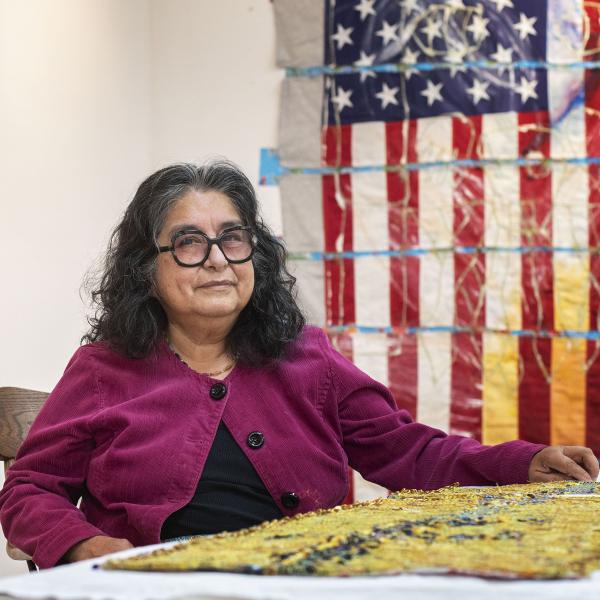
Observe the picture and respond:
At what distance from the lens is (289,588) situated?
35.6 inches

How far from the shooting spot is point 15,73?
3.05m

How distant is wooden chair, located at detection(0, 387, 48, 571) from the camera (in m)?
2.19

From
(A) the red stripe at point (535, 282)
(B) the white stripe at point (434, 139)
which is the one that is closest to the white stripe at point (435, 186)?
(B) the white stripe at point (434, 139)

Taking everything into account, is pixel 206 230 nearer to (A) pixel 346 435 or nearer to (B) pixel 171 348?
(B) pixel 171 348

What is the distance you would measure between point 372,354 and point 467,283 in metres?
0.46

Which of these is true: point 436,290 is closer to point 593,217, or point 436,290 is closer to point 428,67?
point 593,217

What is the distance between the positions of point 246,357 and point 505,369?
1937 mm

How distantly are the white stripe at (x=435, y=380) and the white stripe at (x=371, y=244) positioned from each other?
0.65 ft

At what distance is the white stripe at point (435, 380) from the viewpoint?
12.3ft

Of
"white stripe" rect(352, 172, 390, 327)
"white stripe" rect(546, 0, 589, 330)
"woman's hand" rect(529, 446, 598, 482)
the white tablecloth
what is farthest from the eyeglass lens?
"white stripe" rect(546, 0, 589, 330)

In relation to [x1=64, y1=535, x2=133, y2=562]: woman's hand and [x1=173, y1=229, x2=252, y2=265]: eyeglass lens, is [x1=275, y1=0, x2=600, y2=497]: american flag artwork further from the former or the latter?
[x1=64, y1=535, x2=133, y2=562]: woman's hand

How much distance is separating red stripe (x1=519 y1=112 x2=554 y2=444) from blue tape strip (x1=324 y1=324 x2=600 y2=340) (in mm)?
19

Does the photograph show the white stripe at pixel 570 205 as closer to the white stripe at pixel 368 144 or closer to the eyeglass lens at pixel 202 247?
the white stripe at pixel 368 144

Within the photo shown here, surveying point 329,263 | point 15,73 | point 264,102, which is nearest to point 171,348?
point 15,73
